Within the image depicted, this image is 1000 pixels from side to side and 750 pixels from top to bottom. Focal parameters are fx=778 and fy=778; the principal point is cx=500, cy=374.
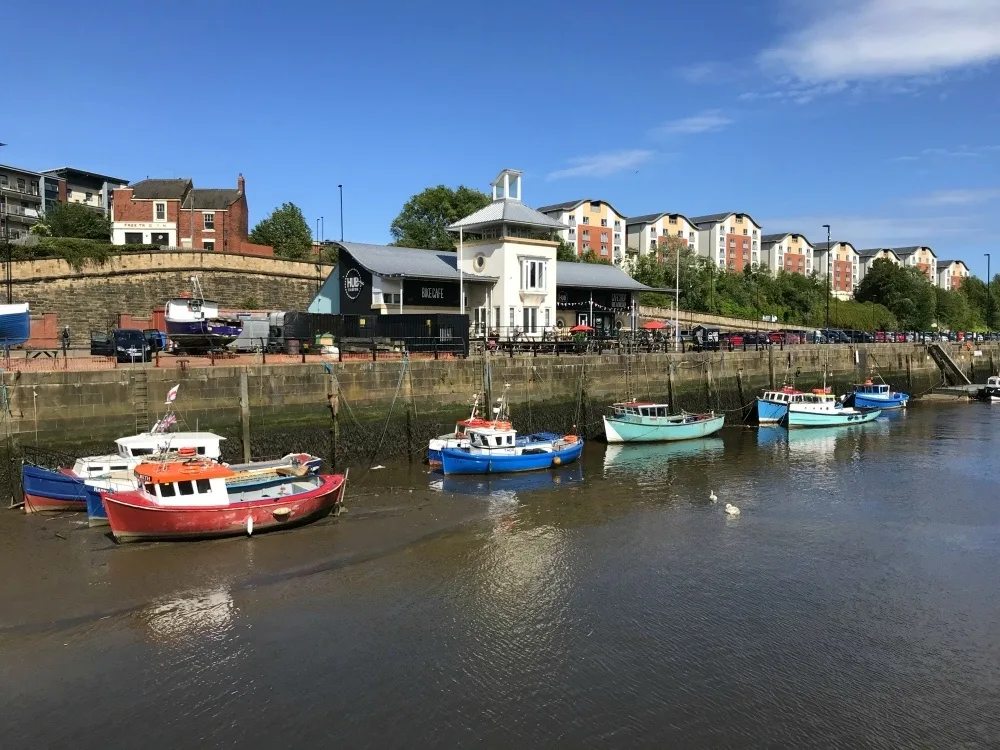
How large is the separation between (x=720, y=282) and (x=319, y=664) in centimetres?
8091

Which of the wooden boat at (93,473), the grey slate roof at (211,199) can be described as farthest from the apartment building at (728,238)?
the wooden boat at (93,473)

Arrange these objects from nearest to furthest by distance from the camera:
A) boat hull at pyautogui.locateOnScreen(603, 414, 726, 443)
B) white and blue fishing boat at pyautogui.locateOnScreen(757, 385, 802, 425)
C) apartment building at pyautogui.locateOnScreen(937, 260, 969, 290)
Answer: boat hull at pyautogui.locateOnScreen(603, 414, 726, 443)
white and blue fishing boat at pyautogui.locateOnScreen(757, 385, 802, 425)
apartment building at pyautogui.locateOnScreen(937, 260, 969, 290)

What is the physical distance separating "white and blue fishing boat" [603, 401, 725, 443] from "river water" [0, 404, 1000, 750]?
429 inches

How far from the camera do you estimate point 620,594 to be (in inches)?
637

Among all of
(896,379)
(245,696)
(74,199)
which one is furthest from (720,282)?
(245,696)

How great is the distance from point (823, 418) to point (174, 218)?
48.6 meters

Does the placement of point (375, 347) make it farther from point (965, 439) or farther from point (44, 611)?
point (965, 439)

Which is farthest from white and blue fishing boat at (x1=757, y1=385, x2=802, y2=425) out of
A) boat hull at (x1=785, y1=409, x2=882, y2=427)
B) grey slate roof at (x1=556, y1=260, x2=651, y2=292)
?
grey slate roof at (x1=556, y1=260, x2=651, y2=292)

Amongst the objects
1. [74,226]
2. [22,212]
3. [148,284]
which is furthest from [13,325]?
[22,212]

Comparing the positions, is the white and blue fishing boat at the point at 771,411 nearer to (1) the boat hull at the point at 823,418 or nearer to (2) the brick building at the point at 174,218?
(1) the boat hull at the point at 823,418

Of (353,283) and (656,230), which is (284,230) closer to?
(353,283)

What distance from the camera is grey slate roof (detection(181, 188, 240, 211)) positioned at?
60969 mm

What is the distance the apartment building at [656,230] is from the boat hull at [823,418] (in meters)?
67.5

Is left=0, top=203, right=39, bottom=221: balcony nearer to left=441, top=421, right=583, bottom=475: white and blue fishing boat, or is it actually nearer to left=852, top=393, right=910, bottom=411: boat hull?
left=441, top=421, right=583, bottom=475: white and blue fishing boat
